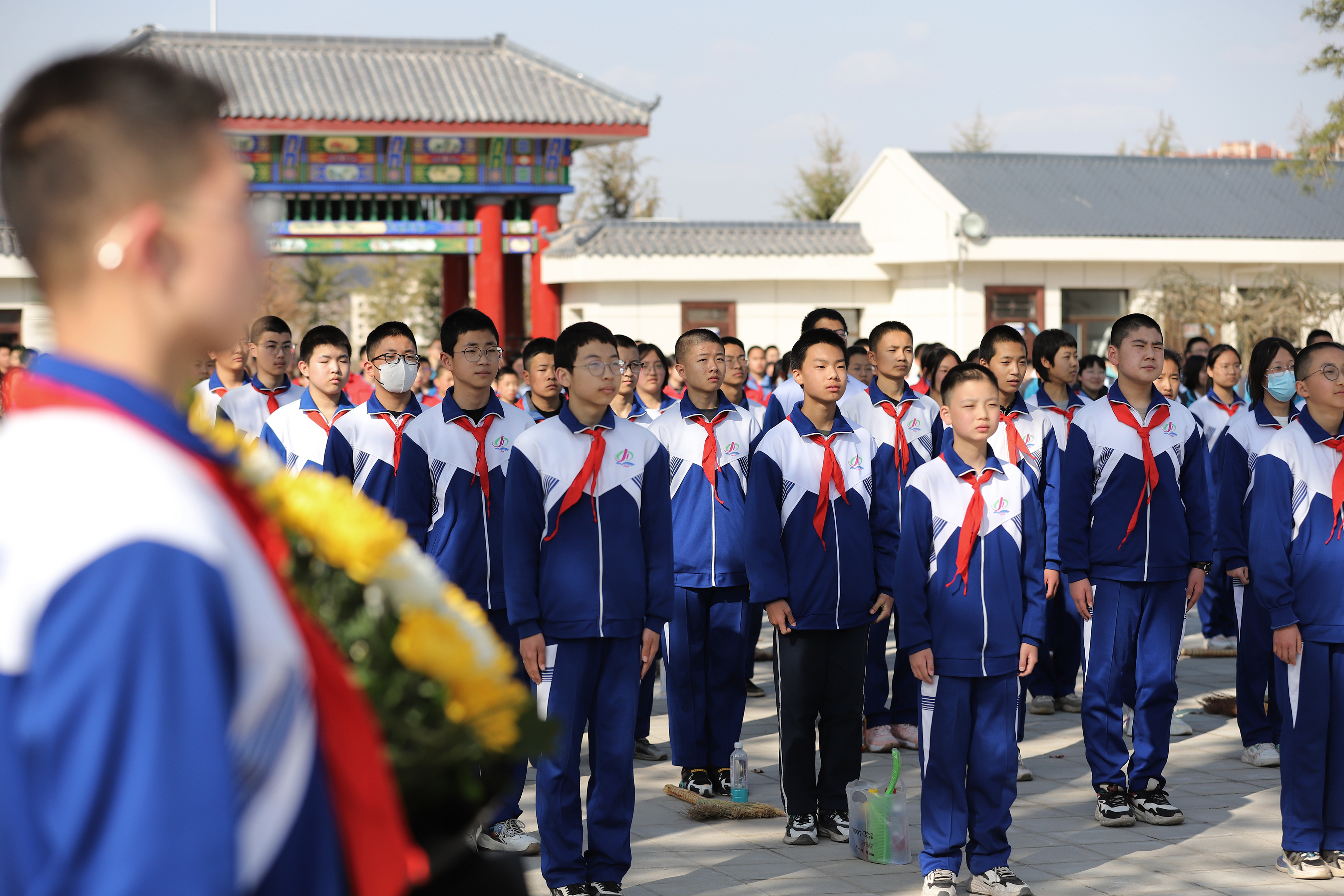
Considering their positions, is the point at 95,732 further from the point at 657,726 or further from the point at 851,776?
the point at 657,726

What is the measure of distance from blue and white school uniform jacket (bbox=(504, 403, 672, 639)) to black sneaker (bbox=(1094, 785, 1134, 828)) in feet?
7.11

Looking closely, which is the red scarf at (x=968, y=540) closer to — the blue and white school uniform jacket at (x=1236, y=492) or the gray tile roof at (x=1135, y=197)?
the blue and white school uniform jacket at (x=1236, y=492)

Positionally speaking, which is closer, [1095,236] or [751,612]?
[751,612]

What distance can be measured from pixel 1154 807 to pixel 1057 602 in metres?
2.27

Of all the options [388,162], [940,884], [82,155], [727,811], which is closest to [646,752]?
[727,811]

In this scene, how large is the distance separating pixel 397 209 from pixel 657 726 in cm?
1117

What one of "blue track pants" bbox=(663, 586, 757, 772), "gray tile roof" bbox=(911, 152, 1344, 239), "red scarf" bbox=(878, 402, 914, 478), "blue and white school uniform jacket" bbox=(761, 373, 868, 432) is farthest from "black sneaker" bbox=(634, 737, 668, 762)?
"gray tile roof" bbox=(911, 152, 1344, 239)

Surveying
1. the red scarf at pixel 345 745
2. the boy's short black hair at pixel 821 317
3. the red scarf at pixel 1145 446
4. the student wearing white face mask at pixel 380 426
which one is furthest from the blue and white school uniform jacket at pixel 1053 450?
the red scarf at pixel 345 745

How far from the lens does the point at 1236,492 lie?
595cm

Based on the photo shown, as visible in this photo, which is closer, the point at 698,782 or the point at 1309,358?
the point at 1309,358

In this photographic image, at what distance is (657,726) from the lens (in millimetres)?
7508

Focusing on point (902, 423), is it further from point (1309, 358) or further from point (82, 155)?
point (82, 155)

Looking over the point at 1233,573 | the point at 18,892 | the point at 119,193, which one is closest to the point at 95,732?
the point at 18,892

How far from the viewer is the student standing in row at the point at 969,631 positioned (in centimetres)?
470
